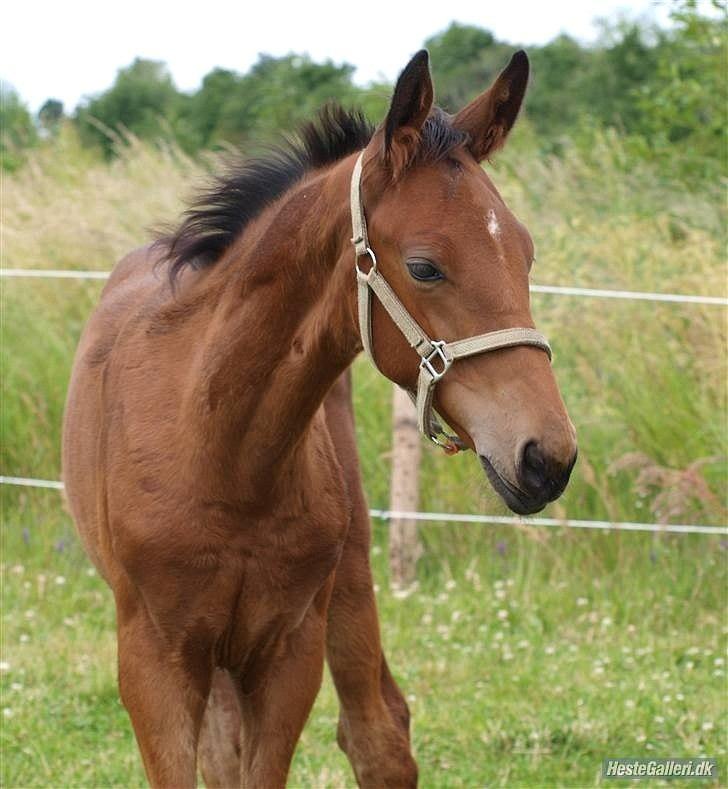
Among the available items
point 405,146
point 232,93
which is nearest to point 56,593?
point 405,146

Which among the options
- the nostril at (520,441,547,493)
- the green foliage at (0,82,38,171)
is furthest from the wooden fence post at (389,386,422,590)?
the green foliage at (0,82,38,171)

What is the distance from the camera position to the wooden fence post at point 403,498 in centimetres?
641

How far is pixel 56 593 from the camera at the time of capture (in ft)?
20.4

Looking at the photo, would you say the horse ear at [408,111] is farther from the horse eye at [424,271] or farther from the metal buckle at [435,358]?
the metal buckle at [435,358]

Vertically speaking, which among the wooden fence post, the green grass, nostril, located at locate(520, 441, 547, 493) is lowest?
the green grass

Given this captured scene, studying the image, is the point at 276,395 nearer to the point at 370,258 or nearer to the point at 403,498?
the point at 370,258

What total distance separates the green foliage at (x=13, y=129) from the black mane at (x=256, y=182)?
831 centimetres

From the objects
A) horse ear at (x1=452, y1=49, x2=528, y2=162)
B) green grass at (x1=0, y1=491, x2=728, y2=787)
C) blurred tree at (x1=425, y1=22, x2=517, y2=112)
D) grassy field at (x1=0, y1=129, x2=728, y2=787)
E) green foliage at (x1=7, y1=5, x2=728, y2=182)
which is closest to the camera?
horse ear at (x1=452, y1=49, x2=528, y2=162)

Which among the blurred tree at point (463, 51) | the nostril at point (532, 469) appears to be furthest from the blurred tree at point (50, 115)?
the nostril at point (532, 469)

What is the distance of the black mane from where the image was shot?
10.2 feet

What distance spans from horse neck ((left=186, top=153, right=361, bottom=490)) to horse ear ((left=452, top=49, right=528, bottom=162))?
28 cm

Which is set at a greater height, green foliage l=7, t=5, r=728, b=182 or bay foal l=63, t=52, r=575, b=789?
green foliage l=7, t=5, r=728, b=182

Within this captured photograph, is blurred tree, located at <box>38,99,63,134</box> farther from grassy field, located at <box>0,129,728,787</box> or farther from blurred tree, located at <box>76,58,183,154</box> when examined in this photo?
grassy field, located at <box>0,129,728,787</box>

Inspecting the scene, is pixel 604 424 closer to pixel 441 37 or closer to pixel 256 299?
pixel 256 299
